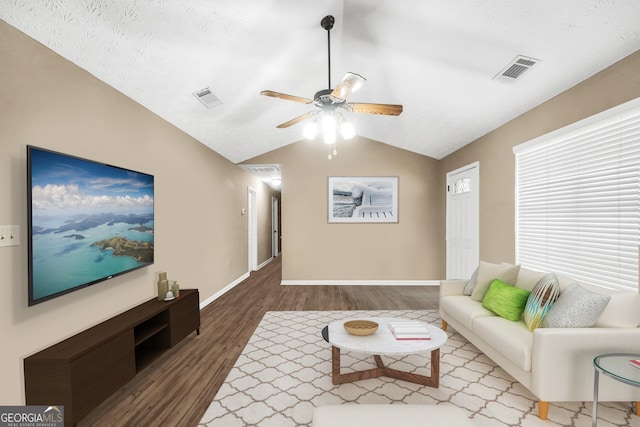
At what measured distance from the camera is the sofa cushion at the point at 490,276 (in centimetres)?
304

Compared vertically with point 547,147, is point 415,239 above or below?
below

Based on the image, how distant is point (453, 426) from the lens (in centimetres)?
125

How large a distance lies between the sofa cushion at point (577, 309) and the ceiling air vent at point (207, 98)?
3693 mm

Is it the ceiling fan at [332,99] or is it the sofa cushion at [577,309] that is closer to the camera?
the sofa cushion at [577,309]

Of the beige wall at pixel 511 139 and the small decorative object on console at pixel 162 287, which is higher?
the beige wall at pixel 511 139

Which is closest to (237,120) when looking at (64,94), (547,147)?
(64,94)

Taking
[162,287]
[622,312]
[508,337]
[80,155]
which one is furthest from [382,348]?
[80,155]

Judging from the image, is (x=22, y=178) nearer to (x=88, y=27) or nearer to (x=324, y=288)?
(x=88, y=27)

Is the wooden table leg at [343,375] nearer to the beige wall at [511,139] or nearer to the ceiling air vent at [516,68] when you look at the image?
the beige wall at [511,139]

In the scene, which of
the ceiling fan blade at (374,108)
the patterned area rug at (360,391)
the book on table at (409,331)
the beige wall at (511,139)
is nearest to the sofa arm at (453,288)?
the patterned area rug at (360,391)

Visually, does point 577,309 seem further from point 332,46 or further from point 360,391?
point 332,46

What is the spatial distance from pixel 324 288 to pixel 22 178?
4.56 meters

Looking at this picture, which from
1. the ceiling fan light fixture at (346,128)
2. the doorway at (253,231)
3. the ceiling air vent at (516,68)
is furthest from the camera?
the doorway at (253,231)

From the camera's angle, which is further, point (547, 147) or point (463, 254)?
point (463, 254)
